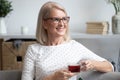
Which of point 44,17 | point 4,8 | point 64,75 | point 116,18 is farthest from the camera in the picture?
point 4,8

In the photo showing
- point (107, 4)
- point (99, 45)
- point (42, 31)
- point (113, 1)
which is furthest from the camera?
point (107, 4)

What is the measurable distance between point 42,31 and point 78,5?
1718 mm

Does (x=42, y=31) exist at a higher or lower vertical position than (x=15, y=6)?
lower

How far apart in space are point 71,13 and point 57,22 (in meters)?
1.77

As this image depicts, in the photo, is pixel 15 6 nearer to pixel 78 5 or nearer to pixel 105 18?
pixel 78 5

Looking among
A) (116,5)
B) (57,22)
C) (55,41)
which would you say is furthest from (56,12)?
(116,5)

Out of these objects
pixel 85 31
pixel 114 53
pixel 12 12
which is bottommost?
pixel 114 53

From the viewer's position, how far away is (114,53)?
294 centimetres

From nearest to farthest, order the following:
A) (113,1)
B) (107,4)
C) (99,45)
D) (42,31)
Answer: (42,31) → (99,45) → (113,1) → (107,4)

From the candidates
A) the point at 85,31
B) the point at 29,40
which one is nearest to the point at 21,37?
the point at 29,40

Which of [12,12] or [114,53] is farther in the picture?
[12,12]

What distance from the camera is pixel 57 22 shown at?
68.7 inches

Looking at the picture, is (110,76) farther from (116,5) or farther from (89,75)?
(116,5)

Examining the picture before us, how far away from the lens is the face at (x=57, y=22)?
1740 mm
